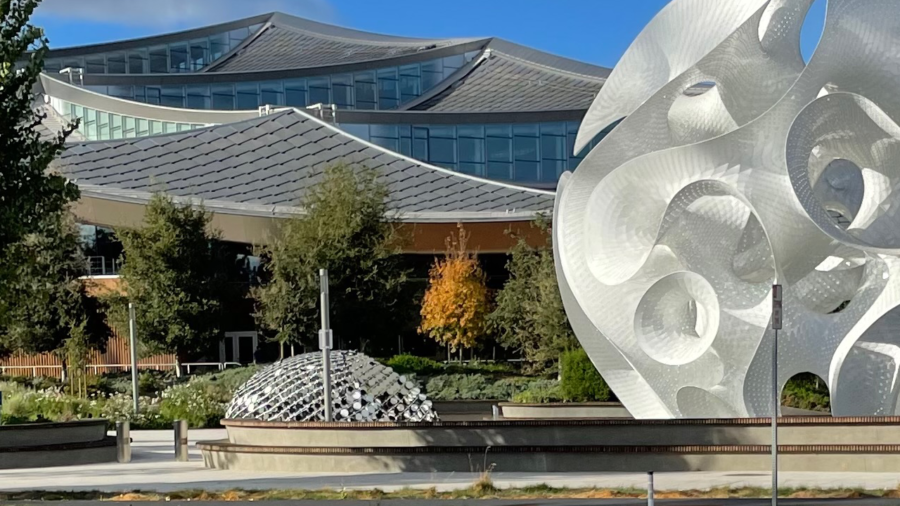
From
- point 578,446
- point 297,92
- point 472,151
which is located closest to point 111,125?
point 297,92

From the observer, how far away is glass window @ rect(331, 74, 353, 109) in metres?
79.8

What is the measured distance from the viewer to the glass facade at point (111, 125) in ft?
242

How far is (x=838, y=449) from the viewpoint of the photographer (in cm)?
1850

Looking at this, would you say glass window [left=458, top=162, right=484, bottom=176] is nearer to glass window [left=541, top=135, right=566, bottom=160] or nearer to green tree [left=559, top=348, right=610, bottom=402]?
glass window [left=541, top=135, right=566, bottom=160]

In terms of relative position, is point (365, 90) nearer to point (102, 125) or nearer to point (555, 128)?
point (102, 125)

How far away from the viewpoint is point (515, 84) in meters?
80.4

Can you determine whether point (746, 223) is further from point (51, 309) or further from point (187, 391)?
point (51, 309)

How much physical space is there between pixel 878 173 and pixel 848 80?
1581 mm

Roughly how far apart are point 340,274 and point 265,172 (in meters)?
Answer: 13.6

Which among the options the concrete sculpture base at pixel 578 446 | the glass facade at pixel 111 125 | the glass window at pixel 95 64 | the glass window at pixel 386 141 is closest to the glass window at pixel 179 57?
the glass window at pixel 95 64

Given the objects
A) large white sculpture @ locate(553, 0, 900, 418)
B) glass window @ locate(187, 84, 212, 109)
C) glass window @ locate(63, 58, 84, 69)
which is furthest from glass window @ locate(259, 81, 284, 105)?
large white sculpture @ locate(553, 0, 900, 418)

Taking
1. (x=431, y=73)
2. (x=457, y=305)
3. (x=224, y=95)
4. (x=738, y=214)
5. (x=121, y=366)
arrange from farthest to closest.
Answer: (x=431, y=73), (x=224, y=95), (x=121, y=366), (x=457, y=305), (x=738, y=214)

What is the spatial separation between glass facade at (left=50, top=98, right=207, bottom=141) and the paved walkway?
169 ft

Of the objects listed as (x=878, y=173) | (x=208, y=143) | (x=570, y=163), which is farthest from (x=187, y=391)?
(x=570, y=163)
